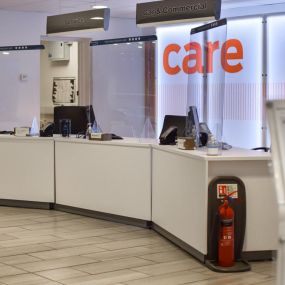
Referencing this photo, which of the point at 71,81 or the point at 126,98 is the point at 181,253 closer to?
the point at 126,98

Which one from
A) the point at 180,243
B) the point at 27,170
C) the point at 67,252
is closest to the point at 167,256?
the point at 180,243

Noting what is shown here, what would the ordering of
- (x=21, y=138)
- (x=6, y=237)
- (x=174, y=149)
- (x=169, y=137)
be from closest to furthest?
(x=174, y=149)
(x=6, y=237)
(x=169, y=137)
(x=21, y=138)

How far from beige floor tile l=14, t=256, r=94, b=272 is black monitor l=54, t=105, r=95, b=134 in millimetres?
2689

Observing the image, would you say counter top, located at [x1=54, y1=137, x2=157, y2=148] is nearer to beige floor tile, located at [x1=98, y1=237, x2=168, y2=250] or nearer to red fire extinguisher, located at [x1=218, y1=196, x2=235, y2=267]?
beige floor tile, located at [x1=98, y1=237, x2=168, y2=250]

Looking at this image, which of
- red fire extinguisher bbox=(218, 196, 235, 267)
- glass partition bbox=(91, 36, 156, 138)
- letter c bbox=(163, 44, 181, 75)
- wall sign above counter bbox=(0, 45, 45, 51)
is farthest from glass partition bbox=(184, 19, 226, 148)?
wall sign above counter bbox=(0, 45, 45, 51)

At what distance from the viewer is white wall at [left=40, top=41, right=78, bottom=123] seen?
12.2 m

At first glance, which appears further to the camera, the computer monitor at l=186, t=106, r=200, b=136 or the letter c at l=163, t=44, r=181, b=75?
the letter c at l=163, t=44, r=181, b=75

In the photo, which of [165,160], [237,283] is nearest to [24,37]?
[165,160]

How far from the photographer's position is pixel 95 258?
5.45 metres

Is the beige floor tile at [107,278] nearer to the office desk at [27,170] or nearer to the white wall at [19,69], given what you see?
the office desk at [27,170]

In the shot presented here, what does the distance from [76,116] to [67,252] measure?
263 cm

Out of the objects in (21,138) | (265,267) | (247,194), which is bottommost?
(265,267)

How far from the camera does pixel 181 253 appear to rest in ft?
18.5

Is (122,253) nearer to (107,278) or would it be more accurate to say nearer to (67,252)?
(67,252)
